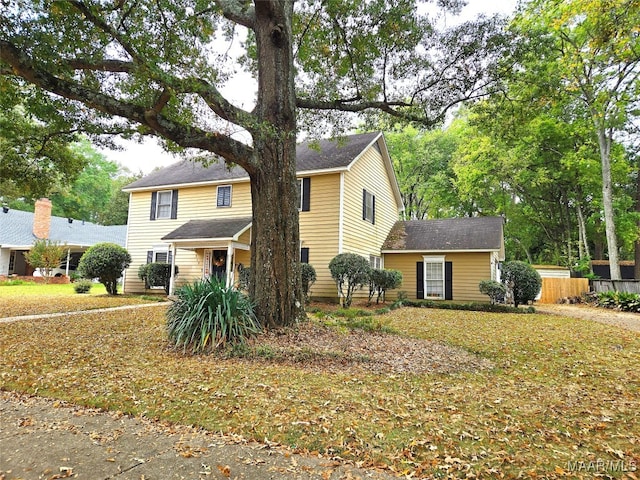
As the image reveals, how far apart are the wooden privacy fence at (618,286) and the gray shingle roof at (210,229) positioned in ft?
53.0

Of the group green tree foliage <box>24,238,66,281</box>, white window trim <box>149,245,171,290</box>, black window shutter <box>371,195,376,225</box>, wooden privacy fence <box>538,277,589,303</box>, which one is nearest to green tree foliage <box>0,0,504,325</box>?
black window shutter <box>371,195,376,225</box>

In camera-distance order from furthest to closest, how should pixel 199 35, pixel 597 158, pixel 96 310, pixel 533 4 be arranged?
pixel 597 158 < pixel 533 4 < pixel 96 310 < pixel 199 35

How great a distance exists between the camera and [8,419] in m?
3.29

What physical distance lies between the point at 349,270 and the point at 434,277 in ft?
19.2

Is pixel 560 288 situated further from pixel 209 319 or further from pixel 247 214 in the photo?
pixel 209 319

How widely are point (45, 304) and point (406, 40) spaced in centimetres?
1380

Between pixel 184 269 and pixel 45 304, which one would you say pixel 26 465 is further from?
pixel 184 269

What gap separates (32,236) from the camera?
25.3m

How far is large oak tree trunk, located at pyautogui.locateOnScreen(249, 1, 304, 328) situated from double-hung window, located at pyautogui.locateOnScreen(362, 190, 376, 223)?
8853 millimetres

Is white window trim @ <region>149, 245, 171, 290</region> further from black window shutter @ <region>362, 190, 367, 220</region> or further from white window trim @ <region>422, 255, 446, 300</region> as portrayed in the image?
white window trim @ <region>422, 255, 446, 300</region>

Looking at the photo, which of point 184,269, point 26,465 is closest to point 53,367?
point 26,465

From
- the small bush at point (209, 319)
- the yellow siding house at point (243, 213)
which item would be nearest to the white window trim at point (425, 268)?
the yellow siding house at point (243, 213)

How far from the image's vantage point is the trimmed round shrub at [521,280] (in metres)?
13.5

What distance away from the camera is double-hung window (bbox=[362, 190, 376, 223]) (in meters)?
16.1
